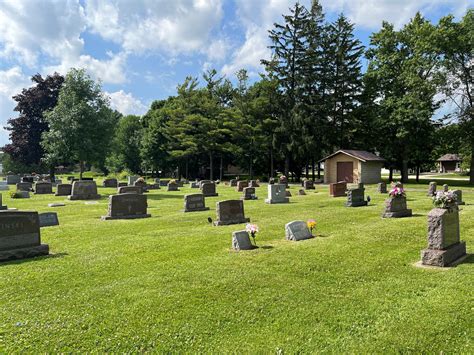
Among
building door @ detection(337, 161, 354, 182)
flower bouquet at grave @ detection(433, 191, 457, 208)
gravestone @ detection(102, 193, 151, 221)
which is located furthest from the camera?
building door @ detection(337, 161, 354, 182)

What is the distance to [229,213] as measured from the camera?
14484 mm

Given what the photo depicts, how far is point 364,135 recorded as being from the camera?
46969 mm

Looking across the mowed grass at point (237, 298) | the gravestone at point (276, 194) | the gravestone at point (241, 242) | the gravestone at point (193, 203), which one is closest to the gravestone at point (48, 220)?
the mowed grass at point (237, 298)

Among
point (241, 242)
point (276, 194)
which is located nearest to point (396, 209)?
point (241, 242)

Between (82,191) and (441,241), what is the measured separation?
964 inches

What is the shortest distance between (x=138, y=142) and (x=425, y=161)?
4624cm

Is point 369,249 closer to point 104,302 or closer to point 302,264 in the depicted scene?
point 302,264

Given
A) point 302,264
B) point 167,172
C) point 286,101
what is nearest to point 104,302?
point 302,264

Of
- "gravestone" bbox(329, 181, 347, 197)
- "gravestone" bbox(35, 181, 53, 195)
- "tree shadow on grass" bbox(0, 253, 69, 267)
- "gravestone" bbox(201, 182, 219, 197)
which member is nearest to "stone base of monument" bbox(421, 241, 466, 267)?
"tree shadow on grass" bbox(0, 253, 69, 267)

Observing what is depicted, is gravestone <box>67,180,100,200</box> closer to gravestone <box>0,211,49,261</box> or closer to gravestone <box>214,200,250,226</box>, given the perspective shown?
gravestone <box>214,200,250,226</box>

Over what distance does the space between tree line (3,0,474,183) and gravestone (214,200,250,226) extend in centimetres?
2034

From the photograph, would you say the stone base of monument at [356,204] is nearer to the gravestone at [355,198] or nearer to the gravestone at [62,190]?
the gravestone at [355,198]

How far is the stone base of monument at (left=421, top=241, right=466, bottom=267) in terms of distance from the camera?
8009mm

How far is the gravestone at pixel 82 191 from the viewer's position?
26953 mm
